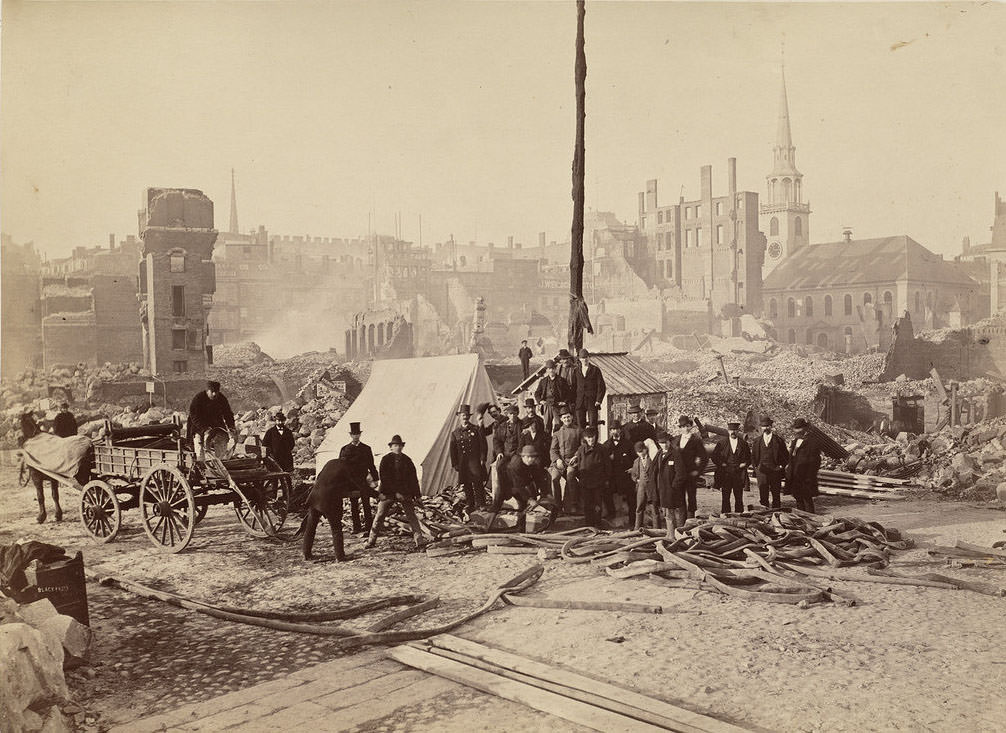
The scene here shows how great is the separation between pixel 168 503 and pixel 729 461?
25.1 feet

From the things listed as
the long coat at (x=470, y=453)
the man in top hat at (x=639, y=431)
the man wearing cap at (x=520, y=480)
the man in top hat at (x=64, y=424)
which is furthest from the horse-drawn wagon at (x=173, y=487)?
the man in top hat at (x=639, y=431)

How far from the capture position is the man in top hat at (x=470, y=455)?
11.7m

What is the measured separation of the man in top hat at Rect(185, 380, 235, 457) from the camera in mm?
10055

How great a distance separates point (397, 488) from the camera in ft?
32.3

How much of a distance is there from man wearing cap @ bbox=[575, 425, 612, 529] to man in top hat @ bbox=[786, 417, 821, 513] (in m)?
2.82

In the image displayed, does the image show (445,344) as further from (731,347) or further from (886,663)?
(886,663)

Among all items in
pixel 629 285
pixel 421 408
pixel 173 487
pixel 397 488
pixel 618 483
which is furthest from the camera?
pixel 629 285

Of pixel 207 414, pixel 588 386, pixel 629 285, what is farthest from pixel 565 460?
pixel 629 285

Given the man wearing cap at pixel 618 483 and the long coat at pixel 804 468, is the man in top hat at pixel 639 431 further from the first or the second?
the long coat at pixel 804 468

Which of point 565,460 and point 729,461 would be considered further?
point 729,461

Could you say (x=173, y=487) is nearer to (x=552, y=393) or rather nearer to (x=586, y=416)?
(x=552, y=393)

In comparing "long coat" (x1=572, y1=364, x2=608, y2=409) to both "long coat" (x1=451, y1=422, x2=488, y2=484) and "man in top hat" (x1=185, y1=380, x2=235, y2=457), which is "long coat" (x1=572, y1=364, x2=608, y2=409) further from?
"man in top hat" (x1=185, y1=380, x2=235, y2=457)

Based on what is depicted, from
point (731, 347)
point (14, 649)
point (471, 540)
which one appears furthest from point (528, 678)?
point (731, 347)

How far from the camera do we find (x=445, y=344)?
54.2 metres
